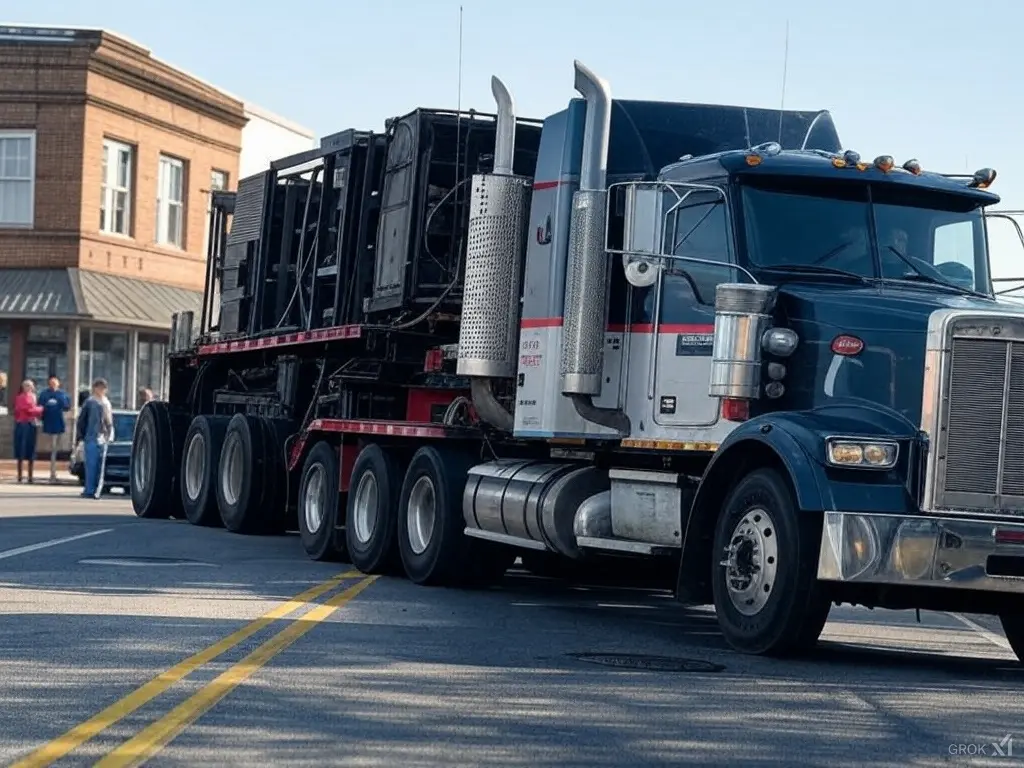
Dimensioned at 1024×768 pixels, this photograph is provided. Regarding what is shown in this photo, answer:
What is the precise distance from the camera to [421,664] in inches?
392

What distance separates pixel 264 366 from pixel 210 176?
23.9 metres

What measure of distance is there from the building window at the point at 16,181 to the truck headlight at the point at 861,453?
3187 cm

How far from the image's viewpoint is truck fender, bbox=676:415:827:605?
10625 millimetres

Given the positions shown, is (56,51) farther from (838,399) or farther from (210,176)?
(838,399)

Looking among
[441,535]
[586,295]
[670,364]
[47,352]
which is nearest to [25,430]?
[47,352]

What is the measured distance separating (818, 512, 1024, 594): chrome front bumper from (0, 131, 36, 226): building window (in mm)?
32108

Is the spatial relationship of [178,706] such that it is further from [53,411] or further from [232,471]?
[53,411]

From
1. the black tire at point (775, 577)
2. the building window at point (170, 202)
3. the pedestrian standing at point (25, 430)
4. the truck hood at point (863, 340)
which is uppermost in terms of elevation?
the building window at point (170, 202)

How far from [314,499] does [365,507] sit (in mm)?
1427

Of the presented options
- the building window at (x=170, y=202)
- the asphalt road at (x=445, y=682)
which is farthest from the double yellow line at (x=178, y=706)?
the building window at (x=170, y=202)

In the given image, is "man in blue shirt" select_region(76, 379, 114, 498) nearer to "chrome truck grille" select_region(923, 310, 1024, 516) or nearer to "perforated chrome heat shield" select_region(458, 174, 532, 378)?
"perforated chrome heat shield" select_region(458, 174, 532, 378)

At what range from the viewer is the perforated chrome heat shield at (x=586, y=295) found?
516 inches

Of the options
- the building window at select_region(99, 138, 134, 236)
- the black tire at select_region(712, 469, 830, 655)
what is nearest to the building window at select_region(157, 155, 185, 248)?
the building window at select_region(99, 138, 134, 236)

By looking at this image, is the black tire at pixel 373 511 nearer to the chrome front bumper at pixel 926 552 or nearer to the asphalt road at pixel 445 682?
the asphalt road at pixel 445 682
